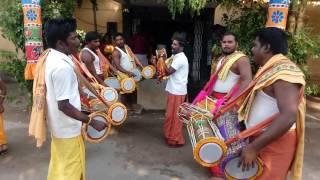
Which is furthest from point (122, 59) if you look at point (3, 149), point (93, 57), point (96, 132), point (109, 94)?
point (96, 132)

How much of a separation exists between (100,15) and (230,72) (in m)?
5.96

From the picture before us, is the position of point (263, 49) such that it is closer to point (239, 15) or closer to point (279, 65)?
point (279, 65)

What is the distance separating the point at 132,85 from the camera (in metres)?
4.74

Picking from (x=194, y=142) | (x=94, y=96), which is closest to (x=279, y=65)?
(x=194, y=142)

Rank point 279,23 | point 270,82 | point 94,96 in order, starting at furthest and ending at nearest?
point 279,23 < point 94,96 < point 270,82

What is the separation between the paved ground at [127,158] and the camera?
380cm

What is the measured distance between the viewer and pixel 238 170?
7.16 feet

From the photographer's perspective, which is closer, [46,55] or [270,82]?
[270,82]

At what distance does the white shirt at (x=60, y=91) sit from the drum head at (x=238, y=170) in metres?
1.18

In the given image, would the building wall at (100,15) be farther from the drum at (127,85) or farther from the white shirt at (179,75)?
the white shirt at (179,75)

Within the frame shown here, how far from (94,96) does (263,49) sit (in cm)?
219

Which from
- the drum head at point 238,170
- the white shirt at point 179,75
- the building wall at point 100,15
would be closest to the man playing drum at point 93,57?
the white shirt at point 179,75

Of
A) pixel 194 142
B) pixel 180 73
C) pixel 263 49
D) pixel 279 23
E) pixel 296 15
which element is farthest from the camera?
pixel 296 15

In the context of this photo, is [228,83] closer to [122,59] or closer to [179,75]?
[179,75]
